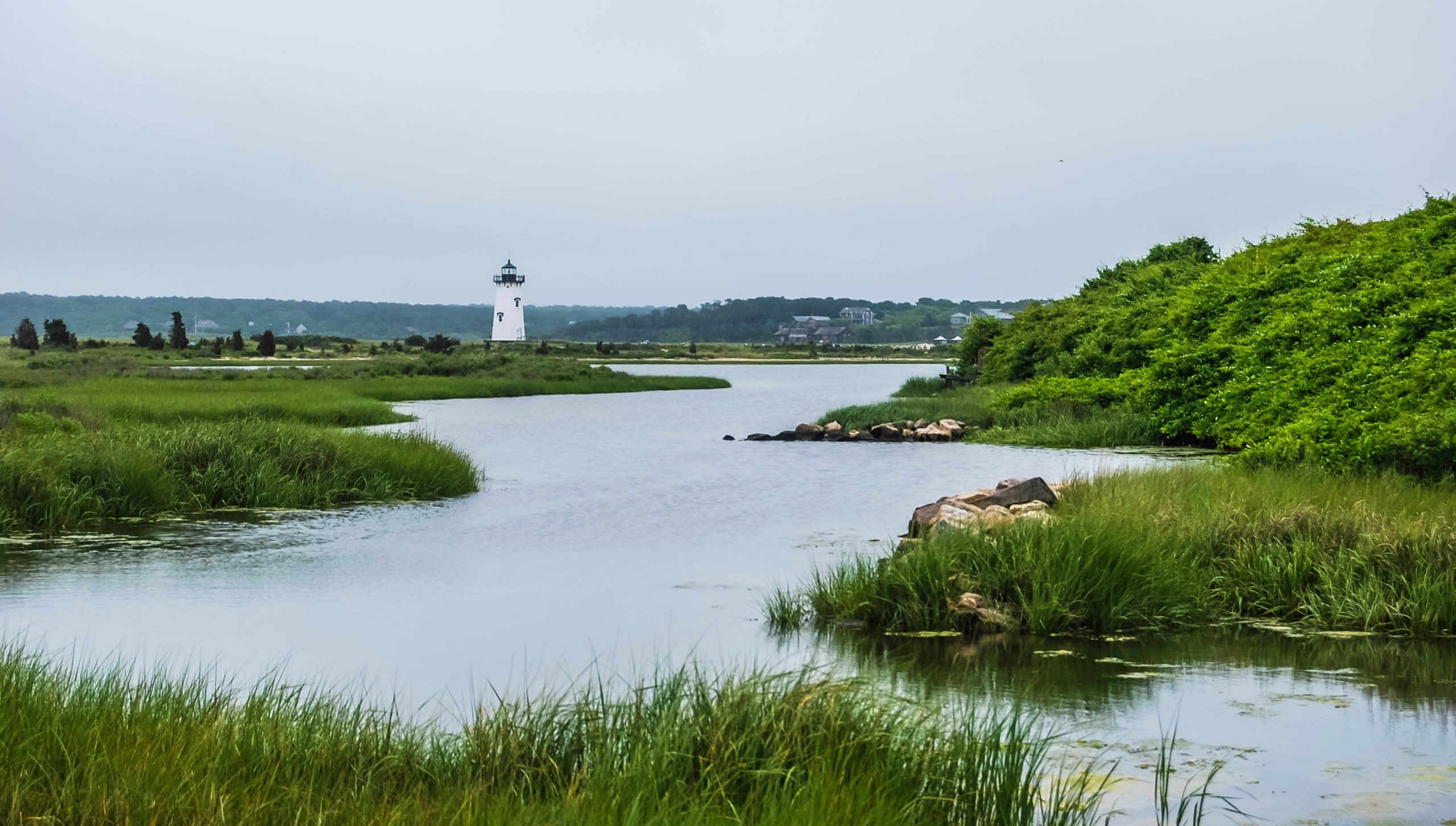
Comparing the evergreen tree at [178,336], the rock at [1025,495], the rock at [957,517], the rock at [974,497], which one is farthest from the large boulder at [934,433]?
the evergreen tree at [178,336]

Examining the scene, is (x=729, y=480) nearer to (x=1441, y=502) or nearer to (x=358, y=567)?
(x=358, y=567)

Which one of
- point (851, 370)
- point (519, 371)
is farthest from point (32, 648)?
point (851, 370)

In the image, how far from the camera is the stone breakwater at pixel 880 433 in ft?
119

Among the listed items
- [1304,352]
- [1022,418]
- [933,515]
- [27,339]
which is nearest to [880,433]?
[1022,418]

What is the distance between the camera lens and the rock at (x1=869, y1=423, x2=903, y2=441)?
120 ft

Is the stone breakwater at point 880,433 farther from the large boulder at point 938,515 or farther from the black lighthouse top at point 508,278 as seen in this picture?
the black lighthouse top at point 508,278

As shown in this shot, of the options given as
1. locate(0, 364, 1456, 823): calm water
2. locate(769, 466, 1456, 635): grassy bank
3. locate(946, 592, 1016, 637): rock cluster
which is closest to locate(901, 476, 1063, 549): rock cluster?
locate(0, 364, 1456, 823): calm water

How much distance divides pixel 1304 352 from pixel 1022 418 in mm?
12970

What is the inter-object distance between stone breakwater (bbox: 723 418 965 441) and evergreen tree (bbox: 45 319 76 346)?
55.6 metres

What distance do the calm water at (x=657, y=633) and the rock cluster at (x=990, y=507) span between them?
98cm

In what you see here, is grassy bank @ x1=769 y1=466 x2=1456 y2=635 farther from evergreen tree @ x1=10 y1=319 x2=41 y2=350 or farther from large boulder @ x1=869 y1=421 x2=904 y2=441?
evergreen tree @ x1=10 y1=319 x2=41 y2=350

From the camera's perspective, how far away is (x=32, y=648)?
10.2m

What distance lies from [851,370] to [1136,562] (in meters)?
112

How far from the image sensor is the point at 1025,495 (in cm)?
1683
